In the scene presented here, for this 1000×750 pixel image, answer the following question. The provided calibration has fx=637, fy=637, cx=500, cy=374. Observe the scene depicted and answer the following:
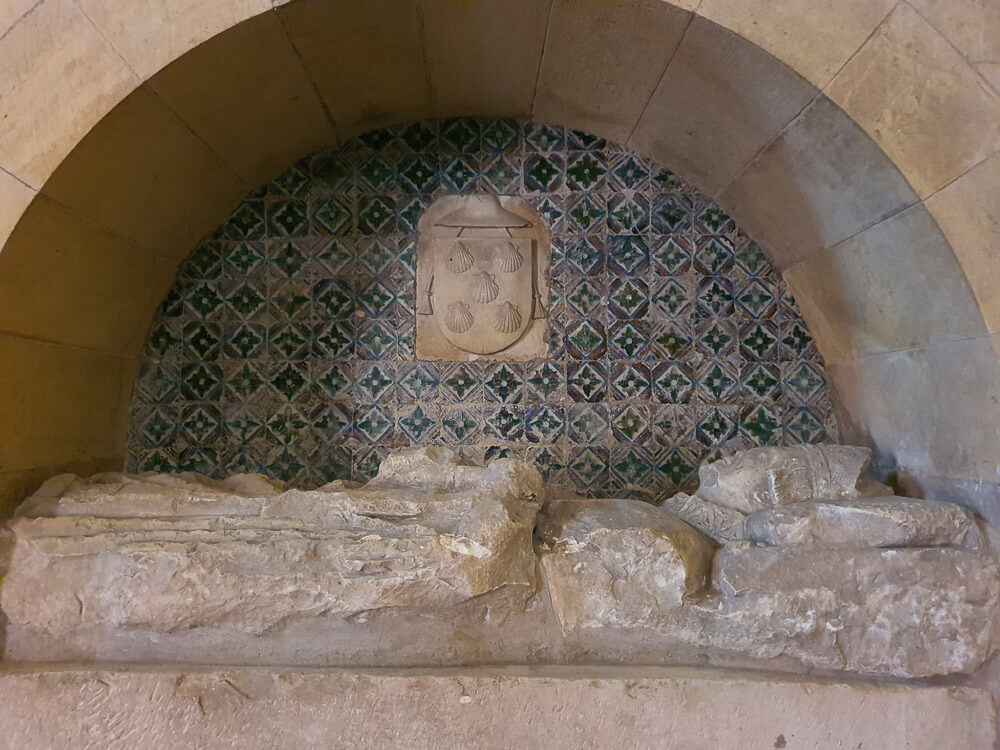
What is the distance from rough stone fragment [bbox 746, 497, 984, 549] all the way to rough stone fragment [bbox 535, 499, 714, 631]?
268 mm

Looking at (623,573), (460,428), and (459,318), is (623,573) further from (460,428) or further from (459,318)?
(459,318)

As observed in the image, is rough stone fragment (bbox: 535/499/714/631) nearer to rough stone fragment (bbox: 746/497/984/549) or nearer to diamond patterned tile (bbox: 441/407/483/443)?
rough stone fragment (bbox: 746/497/984/549)

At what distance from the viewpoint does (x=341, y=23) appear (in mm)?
2090

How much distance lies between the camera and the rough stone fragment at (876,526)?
1825mm

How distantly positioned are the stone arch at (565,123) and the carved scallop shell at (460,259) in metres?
0.58

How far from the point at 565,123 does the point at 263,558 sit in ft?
6.73

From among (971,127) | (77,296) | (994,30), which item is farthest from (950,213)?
(77,296)

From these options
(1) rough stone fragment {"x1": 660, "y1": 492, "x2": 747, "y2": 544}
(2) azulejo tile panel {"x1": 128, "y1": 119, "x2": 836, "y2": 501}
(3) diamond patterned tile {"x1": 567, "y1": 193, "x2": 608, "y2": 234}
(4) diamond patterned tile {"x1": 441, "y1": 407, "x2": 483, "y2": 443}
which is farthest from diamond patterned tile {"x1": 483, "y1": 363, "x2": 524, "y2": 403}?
(1) rough stone fragment {"x1": 660, "y1": 492, "x2": 747, "y2": 544}

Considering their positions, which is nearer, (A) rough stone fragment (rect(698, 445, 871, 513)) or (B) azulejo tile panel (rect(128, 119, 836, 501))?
(A) rough stone fragment (rect(698, 445, 871, 513))

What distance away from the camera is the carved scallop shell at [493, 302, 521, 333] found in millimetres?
2615

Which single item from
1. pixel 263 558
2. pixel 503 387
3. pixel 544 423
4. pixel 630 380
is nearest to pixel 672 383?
pixel 630 380

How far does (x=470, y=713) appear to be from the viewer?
67.9 inches

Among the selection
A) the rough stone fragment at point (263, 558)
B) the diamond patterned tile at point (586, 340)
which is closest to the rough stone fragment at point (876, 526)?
the rough stone fragment at point (263, 558)

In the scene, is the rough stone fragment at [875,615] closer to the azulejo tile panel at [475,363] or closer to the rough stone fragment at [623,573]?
the rough stone fragment at [623,573]
